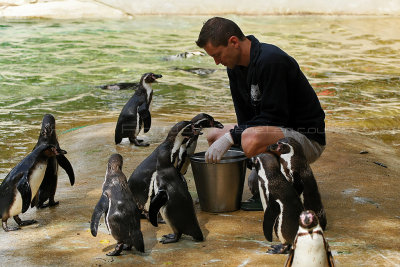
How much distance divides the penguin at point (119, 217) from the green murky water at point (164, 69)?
284cm

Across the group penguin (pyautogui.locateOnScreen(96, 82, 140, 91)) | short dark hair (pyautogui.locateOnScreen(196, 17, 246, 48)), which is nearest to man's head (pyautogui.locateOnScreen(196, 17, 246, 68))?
short dark hair (pyautogui.locateOnScreen(196, 17, 246, 48))

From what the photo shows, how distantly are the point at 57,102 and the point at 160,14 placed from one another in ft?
46.2

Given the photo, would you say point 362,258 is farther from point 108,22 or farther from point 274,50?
point 108,22

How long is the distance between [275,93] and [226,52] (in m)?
0.45

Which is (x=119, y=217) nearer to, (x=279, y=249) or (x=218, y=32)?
(x=279, y=249)

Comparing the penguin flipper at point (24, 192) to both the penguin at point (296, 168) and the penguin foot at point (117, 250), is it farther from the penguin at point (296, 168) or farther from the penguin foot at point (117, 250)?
the penguin at point (296, 168)

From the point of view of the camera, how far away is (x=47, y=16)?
919 inches

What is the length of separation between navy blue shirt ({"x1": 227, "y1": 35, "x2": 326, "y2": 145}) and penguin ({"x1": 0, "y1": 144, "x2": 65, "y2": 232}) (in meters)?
1.36

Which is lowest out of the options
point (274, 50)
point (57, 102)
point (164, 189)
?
point (57, 102)

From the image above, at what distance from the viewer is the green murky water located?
916 centimetres

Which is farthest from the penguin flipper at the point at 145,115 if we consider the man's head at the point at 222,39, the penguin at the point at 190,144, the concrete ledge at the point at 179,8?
the concrete ledge at the point at 179,8

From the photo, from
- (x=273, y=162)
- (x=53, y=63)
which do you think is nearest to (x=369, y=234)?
(x=273, y=162)

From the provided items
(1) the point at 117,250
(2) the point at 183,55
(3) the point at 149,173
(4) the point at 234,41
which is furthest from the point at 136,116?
(2) the point at 183,55

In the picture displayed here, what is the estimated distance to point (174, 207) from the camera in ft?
12.5
